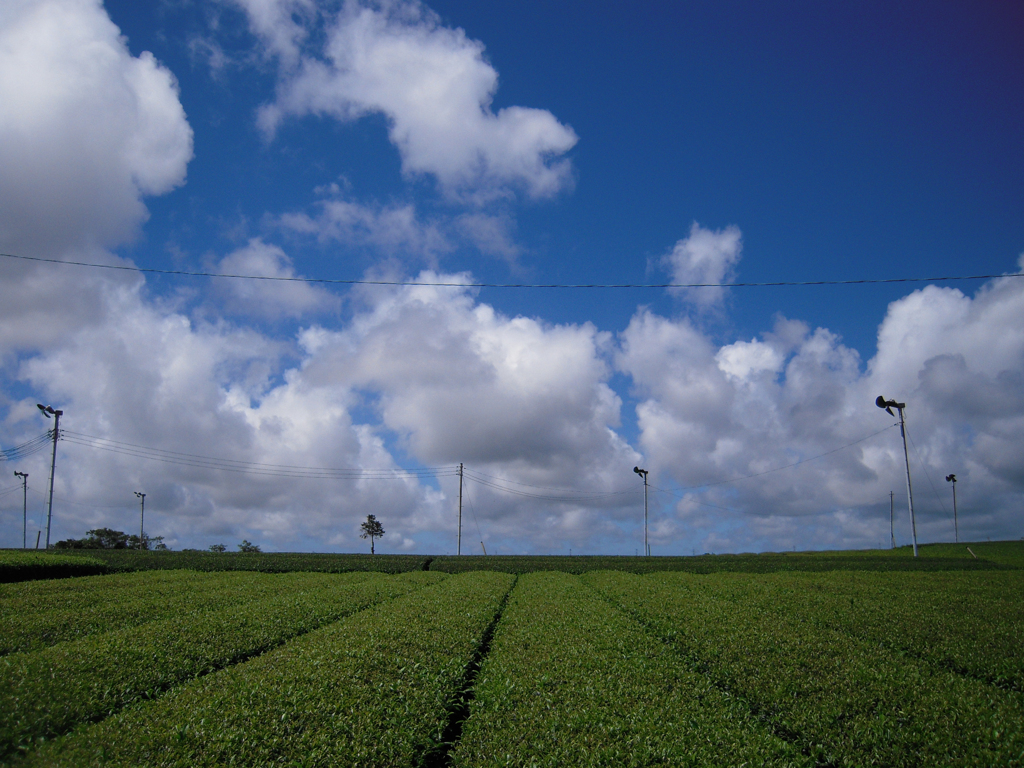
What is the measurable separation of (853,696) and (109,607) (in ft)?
65.0

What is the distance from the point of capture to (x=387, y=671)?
9.57 meters

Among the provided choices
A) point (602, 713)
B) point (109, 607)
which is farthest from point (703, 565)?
point (602, 713)

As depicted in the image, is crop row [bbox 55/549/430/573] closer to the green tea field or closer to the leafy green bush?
the leafy green bush

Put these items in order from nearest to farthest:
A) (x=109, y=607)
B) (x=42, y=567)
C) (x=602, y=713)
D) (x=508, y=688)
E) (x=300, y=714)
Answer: (x=300, y=714)
(x=602, y=713)
(x=508, y=688)
(x=109, y=607)
(x=42, y=567)

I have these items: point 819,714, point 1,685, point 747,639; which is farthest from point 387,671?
point 747,639

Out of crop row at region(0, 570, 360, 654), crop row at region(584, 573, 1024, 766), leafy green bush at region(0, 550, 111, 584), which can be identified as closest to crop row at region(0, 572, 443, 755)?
crop row at region(0, 570, 360, 654)

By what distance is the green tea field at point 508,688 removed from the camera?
6812 mm

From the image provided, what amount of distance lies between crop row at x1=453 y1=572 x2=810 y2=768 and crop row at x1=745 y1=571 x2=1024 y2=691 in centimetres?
623

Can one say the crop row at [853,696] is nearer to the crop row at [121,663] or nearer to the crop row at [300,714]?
the crop row at [300,714]

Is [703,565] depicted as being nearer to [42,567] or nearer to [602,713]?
[602,713]

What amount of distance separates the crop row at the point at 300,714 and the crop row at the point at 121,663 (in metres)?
0.74

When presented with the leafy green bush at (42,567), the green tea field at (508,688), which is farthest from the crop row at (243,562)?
the green tea field at (508,688)

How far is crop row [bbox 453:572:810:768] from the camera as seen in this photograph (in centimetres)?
669

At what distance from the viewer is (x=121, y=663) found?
9961 mm
